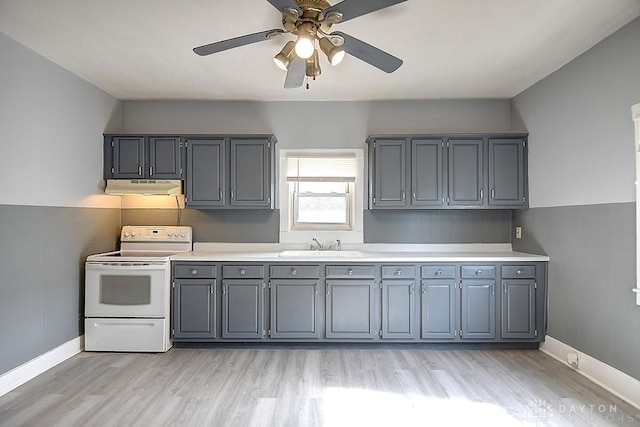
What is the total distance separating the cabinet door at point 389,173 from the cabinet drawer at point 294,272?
3.28 feet

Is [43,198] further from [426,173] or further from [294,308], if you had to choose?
[426,173]

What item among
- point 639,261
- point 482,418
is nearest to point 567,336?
point 639,261

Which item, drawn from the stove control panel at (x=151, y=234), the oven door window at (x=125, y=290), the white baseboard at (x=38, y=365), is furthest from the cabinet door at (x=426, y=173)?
the white baseboard at (x=38, y=365)

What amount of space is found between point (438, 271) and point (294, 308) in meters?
1.45

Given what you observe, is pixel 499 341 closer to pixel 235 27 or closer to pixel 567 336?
pixel 567 336

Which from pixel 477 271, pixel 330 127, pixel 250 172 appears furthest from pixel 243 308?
pixel 477 271

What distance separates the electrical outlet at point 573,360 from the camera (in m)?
2.97

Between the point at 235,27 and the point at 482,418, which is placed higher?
the point at 235,27

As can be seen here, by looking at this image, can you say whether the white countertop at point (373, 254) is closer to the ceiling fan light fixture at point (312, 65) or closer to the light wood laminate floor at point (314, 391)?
the light wood laminate floor at point (314, 391)

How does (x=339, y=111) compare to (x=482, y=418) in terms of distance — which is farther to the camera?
(x=339, y=111)

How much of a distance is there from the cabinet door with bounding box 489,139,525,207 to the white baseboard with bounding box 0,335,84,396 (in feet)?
14.3

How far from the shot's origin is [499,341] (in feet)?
11.5

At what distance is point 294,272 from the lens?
11.5ft

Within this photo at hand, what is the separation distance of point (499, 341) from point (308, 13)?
3.33 m
